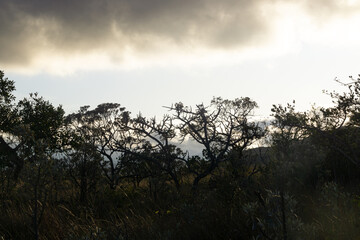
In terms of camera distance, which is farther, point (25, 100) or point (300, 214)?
point (25, 100)

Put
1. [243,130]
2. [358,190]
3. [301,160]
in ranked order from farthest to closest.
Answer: [243,130] → [358,190] → [301,160]

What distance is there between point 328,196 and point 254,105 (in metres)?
11.7

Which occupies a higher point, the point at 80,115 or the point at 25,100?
the point at 25,100

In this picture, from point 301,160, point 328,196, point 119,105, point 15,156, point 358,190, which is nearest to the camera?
point 301,160

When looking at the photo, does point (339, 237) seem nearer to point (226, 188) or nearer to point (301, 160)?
point (301, 160)

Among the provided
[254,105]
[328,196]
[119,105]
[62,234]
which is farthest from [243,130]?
[119,105]

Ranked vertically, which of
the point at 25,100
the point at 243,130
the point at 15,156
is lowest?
the point at 243,130

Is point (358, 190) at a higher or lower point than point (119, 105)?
lower

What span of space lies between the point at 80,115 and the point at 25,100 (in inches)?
142

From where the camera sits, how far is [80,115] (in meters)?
20.0

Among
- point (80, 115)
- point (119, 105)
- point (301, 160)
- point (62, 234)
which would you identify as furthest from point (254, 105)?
point (301, 160)

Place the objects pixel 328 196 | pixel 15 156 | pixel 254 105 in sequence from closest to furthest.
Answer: pixel 328 196, pixel 254 105, pixel 15 156

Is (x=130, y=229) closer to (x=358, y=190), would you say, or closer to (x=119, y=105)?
(x=358, y=190)

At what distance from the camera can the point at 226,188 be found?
520 cm
